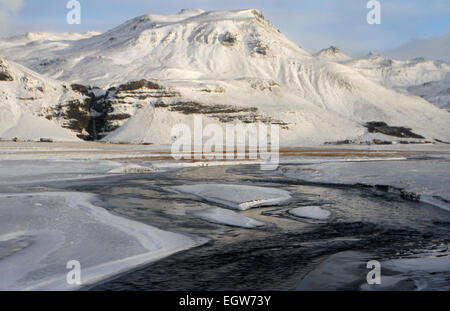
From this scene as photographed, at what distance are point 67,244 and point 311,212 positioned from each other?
1019cm

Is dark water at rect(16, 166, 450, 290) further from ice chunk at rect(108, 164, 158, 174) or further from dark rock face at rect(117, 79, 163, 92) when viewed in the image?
dark rock face at rect(117, 79, 163, 92)

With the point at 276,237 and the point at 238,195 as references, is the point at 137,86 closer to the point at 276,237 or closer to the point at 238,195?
the point at 238,195

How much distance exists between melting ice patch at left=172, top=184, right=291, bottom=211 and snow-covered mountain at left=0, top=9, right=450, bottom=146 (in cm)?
9189

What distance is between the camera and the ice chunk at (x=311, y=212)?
17.0 meters

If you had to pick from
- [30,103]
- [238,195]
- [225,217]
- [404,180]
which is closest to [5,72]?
[30,103]

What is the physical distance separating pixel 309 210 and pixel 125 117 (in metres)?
116

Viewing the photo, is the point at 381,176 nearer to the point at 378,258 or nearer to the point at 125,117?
the point at 378,258

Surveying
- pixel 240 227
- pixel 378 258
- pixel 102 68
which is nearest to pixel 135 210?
pixel 240 227

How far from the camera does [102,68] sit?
166m

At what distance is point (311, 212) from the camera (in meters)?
17.7

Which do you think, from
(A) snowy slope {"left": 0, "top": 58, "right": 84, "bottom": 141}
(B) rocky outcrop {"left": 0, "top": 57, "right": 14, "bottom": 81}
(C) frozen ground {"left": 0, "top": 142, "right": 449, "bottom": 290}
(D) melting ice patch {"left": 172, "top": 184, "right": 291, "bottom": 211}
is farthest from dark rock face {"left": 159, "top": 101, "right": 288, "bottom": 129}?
(D) melting ice patch {"left": 172, "top": 184, "right": 291, "bottom": 211}

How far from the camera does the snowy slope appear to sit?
111 meters
